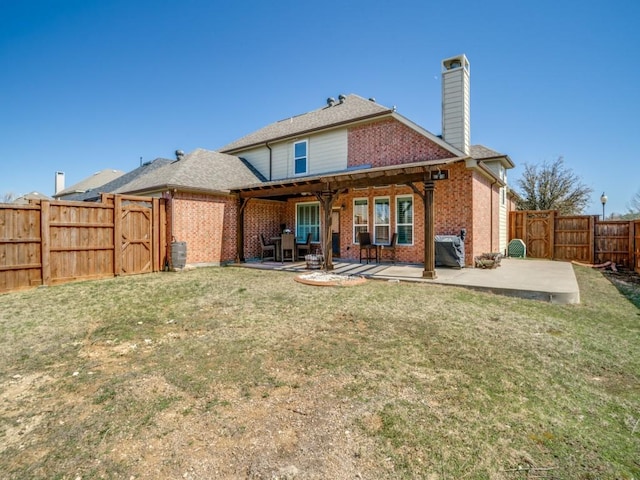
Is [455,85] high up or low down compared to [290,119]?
down

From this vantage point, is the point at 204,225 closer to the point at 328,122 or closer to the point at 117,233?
the point at 117,233

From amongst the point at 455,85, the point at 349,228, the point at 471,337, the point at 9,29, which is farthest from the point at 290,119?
the point at 471,337

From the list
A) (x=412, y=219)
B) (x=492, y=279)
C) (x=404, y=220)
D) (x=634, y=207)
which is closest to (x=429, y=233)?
(x=492, y=279)

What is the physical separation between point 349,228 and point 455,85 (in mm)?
6325

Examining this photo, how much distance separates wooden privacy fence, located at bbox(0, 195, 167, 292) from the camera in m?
7.70

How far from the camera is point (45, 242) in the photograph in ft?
26.6

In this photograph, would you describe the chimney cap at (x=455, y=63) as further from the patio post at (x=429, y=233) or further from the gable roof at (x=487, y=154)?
the patio post at (x=429, y=233)

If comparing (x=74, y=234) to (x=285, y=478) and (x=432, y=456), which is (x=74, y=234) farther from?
(x=432, y=456)

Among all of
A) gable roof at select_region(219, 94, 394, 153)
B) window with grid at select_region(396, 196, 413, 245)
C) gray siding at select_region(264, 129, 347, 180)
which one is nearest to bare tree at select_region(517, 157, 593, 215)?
window with grid at select_region(396, 196, 413, 245)

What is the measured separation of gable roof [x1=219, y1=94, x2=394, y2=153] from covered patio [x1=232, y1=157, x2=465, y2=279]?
119 inches

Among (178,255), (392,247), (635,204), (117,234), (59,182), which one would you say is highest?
(59,182)

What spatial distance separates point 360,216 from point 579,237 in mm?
9742

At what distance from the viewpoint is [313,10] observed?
33.7 ft

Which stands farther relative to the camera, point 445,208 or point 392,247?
point 392,247
